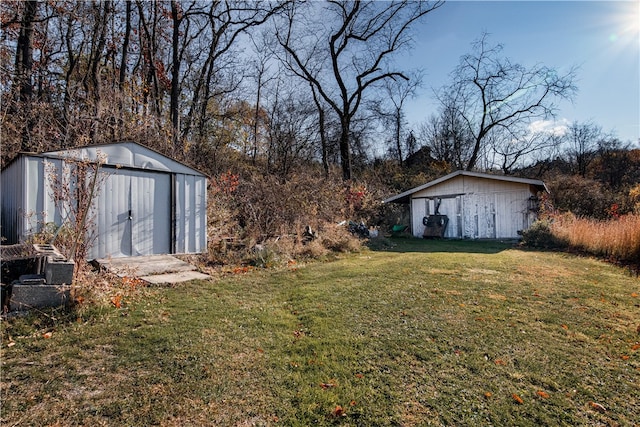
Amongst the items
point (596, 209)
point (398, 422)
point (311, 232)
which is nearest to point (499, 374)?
point (398, 422)

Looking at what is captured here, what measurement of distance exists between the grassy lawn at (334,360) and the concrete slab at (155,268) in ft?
2.87

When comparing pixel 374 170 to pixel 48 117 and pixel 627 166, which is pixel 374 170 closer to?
pixel 48 117

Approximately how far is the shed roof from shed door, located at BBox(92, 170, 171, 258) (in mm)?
189

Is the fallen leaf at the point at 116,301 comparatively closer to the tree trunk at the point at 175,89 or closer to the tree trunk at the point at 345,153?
the tree trunk at the point at 175,89

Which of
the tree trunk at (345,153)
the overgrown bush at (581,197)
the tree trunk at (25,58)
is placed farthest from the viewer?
the tree trunk at (345,153)

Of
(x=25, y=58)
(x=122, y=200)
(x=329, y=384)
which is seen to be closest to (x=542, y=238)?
(x=329, y=384)

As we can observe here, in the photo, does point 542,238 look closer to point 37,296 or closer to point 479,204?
point 479,204

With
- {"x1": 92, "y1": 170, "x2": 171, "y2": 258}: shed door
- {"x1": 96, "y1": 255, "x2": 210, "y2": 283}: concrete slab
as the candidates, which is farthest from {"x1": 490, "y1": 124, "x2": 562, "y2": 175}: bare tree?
{"x1": 96, "y1": 255, "x2": 210, "y2": 283}: concrete slab

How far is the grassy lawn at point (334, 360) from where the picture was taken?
219 centimetres

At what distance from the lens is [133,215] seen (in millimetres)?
7012

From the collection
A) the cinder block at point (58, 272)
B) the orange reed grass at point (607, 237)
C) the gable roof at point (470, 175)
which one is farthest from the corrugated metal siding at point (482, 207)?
the cinder block at point (58, 272)

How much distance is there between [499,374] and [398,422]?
1.13m

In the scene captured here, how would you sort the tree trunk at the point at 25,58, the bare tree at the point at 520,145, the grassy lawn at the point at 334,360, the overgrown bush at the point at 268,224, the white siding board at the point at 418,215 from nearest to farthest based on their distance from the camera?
the grassy lawn at the point at 334,360, the overgrown bush at the point at 268,224, the tree trunk at the point at 25,58, the white siding board at the point at 418,215, the bare tree at the point at 520,145

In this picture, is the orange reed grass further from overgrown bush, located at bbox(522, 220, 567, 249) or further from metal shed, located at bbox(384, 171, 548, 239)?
metal shed, located at bbox(384, 171, 548, 239)
